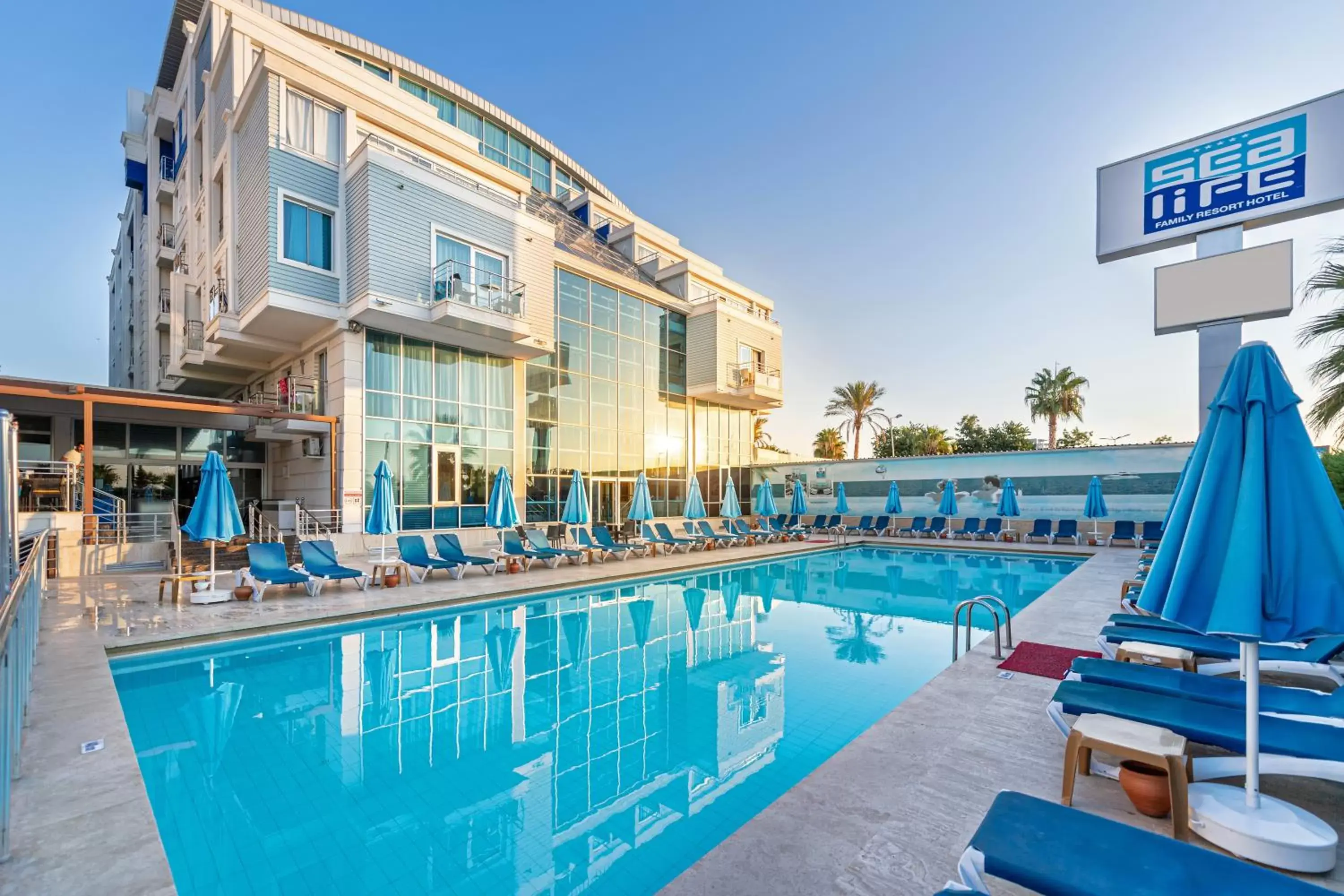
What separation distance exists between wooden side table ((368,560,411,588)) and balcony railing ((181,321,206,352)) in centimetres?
1162

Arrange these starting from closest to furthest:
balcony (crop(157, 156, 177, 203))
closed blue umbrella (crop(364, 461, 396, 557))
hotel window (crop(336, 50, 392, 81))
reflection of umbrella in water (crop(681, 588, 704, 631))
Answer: reflection of umbrella in water (crop(681, 588, 704, 631)) < closed blue umbrella (crop(364, 461, 396, 557)) < hotel window (crop(336, 50, 392, 81)) < balcony (crop(157, 156, 177, 203))

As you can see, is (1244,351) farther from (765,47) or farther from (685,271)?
(685,271)

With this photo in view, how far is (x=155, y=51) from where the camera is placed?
74.4 ft

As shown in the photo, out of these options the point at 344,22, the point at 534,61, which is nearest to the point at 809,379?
the point at 534,61

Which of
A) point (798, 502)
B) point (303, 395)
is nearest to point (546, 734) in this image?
point (303, 395)

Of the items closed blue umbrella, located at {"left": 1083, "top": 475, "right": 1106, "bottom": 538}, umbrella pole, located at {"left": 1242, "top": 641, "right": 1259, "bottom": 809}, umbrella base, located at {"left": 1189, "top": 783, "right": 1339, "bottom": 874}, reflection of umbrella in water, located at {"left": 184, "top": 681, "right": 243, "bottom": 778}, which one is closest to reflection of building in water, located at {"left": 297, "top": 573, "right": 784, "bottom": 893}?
reflection of umbrella in water, located at {"left": 184, "top": 681, "right": 243, "bottom": 778}

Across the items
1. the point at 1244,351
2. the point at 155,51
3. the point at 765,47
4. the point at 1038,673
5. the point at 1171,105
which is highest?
the point at 155,51

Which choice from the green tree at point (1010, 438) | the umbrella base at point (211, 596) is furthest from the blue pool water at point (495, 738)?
the green tree at point (1010, 438)

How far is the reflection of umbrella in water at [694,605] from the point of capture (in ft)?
30.2

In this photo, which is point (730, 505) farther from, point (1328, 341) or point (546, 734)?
point (546, 734)

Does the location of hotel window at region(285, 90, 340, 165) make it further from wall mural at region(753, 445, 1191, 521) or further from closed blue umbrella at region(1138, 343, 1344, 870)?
closed blue umbrella at region(1138, 343, 1344, 870)

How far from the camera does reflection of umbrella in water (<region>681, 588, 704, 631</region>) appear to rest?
921 cm

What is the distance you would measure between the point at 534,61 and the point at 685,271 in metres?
9.62

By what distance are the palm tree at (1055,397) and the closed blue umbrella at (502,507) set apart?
32.1 metres
